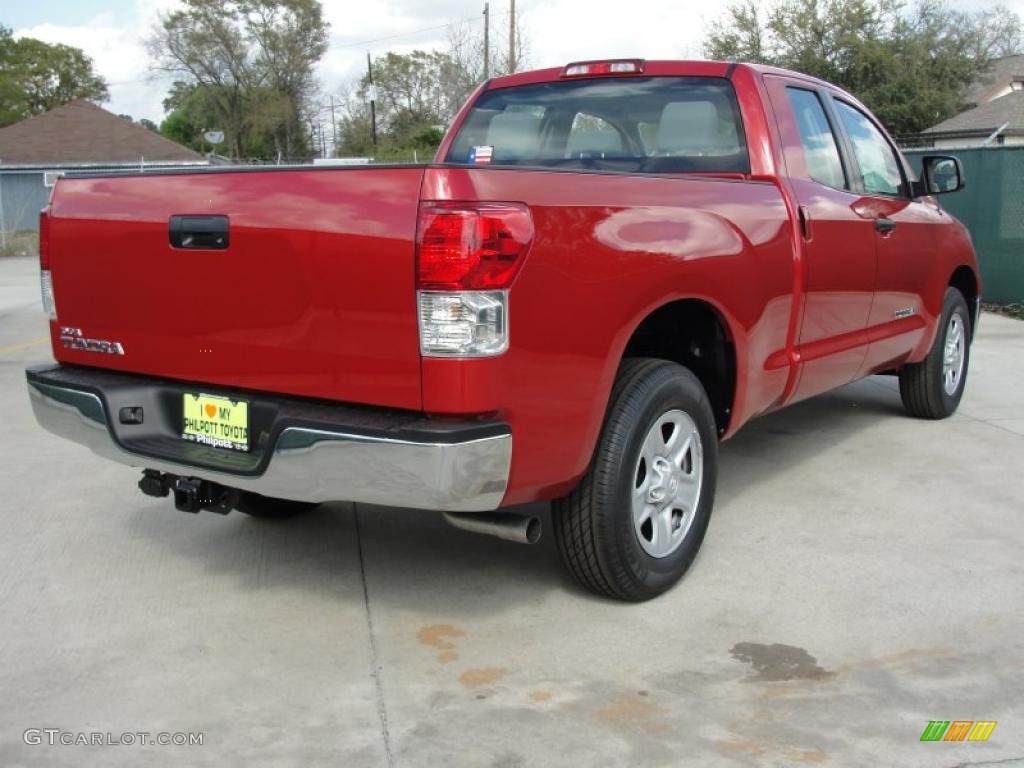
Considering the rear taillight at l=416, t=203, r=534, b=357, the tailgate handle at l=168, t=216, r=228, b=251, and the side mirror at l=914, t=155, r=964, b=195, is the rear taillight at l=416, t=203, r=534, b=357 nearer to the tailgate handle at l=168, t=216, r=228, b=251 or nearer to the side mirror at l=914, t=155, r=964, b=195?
the tailgate handle at l=168, t=216, r=228, b=251

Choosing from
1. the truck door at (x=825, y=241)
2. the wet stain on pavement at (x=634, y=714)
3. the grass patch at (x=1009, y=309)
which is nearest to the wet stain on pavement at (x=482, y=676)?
the wet stain on pavement at (x=634, y=714)

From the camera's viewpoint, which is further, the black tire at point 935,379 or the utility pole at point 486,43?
the utility pole at point 486,43

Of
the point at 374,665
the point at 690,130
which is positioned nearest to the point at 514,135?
the point at 690,130

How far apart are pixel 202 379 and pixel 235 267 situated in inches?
16.3

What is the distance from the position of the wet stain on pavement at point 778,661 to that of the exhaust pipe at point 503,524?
29.7 inches

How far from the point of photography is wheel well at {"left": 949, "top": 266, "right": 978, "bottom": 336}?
6742 millimetres

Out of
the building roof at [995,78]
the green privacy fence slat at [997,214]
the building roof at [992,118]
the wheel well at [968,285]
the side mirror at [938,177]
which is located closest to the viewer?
the side mirror at [938,177]

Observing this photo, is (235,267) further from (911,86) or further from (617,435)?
(911,86)

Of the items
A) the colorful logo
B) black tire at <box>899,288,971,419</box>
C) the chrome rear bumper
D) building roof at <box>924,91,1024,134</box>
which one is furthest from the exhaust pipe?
building roof at <box>924,91,1024,134</box>

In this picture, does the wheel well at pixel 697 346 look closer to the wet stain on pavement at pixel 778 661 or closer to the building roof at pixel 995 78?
the wet stain on pavement at pixel 778 661

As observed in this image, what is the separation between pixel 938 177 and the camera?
6.24m

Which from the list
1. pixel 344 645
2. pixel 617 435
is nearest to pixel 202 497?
pixel 344 645

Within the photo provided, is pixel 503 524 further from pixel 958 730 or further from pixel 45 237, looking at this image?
pixel 45 237

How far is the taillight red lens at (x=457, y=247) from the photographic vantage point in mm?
3016
